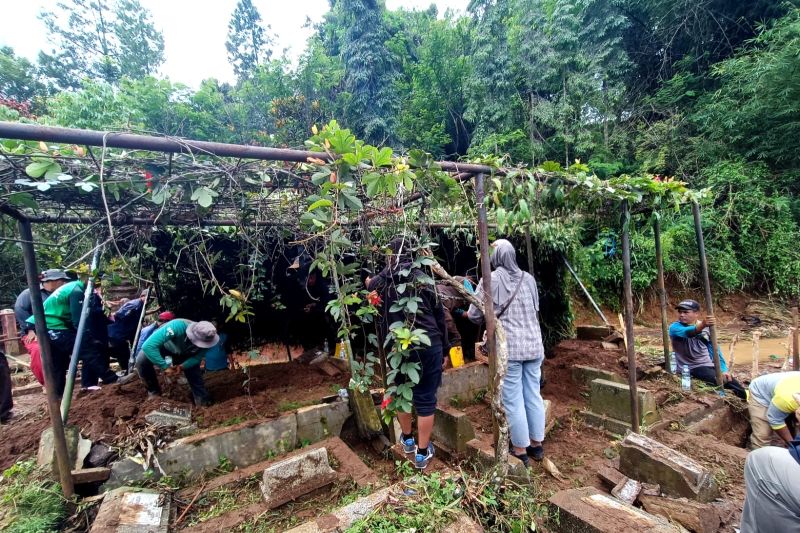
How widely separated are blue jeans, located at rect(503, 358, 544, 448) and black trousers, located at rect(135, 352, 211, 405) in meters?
3.31

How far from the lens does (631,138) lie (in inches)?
498

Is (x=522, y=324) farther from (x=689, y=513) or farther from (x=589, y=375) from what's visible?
(x=589, y=375)

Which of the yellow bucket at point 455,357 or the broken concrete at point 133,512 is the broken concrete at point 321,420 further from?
the yellow bucket at point 455,357

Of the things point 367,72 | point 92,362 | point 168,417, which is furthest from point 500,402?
point 367,72

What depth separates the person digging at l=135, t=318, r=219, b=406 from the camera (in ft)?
12.5

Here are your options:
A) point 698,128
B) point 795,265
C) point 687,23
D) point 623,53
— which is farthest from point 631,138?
point 795,265

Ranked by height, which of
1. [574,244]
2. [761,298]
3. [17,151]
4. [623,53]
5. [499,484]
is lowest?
[761,298]

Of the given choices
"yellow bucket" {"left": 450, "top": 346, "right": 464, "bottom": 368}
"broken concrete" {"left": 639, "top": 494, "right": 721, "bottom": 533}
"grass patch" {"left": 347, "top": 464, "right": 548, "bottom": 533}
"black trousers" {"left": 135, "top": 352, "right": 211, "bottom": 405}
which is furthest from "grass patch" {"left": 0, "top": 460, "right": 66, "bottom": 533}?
"broken concrete" {"left": 639, "top": 494, "right": 721, "bottom": 533}

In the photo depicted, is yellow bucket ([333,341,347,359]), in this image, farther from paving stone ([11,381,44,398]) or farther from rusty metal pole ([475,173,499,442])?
paving stone ([11,381,44,398])

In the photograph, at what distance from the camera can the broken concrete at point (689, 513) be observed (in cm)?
247

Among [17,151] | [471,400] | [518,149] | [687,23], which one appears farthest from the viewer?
[518,149]

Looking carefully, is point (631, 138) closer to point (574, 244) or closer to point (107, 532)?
point (574, 244)

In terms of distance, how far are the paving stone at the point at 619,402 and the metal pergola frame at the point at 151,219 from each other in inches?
7.0

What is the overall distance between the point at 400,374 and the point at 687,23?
15.7m
